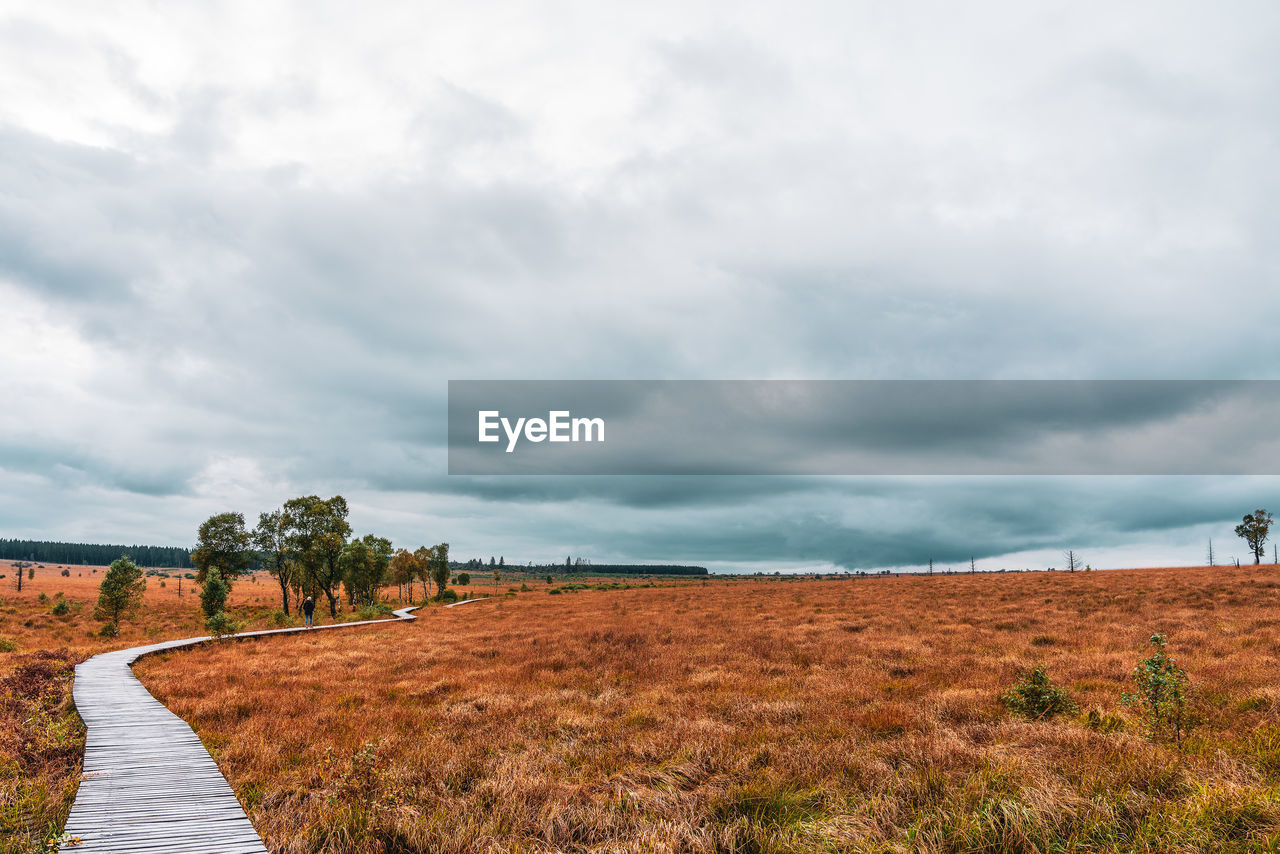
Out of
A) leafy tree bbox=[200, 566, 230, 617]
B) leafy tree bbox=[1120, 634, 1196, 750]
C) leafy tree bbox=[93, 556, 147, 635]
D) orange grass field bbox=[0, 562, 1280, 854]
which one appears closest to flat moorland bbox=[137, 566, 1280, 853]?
orange grass field bbox=[0, 562, 1280, 854]

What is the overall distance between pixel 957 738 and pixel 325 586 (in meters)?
63.0

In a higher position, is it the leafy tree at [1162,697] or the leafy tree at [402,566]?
the leafy tree at [1162,697]

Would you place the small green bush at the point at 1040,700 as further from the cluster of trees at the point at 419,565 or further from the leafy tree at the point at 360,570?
the cluster of trees at the point at 419,565

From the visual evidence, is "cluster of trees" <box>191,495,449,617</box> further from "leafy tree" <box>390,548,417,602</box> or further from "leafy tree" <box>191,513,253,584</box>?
"leafy tree" <box>390,548,417,602</box>

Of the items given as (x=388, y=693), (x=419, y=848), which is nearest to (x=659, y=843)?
(x=419, y=848)

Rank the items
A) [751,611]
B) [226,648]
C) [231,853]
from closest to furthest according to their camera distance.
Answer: [231,853]
[226,648]
[751,611]

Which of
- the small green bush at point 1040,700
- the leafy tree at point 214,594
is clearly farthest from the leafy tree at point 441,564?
the small green bush at point 1040,700

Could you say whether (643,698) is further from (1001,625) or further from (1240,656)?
(1001,625)

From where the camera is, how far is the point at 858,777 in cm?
884

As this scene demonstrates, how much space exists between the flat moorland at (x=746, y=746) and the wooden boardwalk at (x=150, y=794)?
19.0 inches

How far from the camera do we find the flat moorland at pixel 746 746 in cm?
692

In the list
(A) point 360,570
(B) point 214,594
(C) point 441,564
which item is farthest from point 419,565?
(B) point 214,594

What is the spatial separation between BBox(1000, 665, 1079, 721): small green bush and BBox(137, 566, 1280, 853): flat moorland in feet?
0.91

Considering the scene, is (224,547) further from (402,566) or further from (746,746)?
(746,746)
